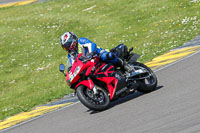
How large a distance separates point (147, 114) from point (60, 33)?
59.7ft

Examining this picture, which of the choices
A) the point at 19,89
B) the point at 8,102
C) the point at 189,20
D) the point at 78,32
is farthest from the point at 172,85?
the point at 78,32

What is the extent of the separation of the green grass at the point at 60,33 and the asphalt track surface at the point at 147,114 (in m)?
2.94

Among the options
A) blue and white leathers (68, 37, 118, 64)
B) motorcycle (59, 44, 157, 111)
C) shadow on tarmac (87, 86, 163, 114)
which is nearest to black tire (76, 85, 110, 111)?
motorcycle (59, 44, 157, 111)

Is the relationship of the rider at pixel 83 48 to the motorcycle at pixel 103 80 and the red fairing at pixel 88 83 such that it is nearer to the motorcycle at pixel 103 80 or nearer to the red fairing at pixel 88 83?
the motorcycle at pixel 103 80

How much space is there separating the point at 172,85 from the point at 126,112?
188 centimetres

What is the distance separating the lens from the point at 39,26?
2728 centimetres

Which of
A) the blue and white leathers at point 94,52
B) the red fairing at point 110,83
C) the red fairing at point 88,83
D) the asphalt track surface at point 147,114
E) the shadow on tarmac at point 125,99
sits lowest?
the shadow on tarmac at point 125,99

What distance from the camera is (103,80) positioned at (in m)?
8.27

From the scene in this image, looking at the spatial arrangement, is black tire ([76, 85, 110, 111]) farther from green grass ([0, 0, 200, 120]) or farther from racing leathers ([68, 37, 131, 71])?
green grass ([0, 0, 200, 120])

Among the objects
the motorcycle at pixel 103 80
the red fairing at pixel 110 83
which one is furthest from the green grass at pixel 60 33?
the red fairing at pixel 110 83

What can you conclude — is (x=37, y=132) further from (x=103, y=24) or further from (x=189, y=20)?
(x=103, y=24)

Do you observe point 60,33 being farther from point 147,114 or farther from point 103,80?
point 147,114

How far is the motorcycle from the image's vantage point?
7.90 metres

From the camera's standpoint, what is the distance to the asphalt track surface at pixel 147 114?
19.3 feet
